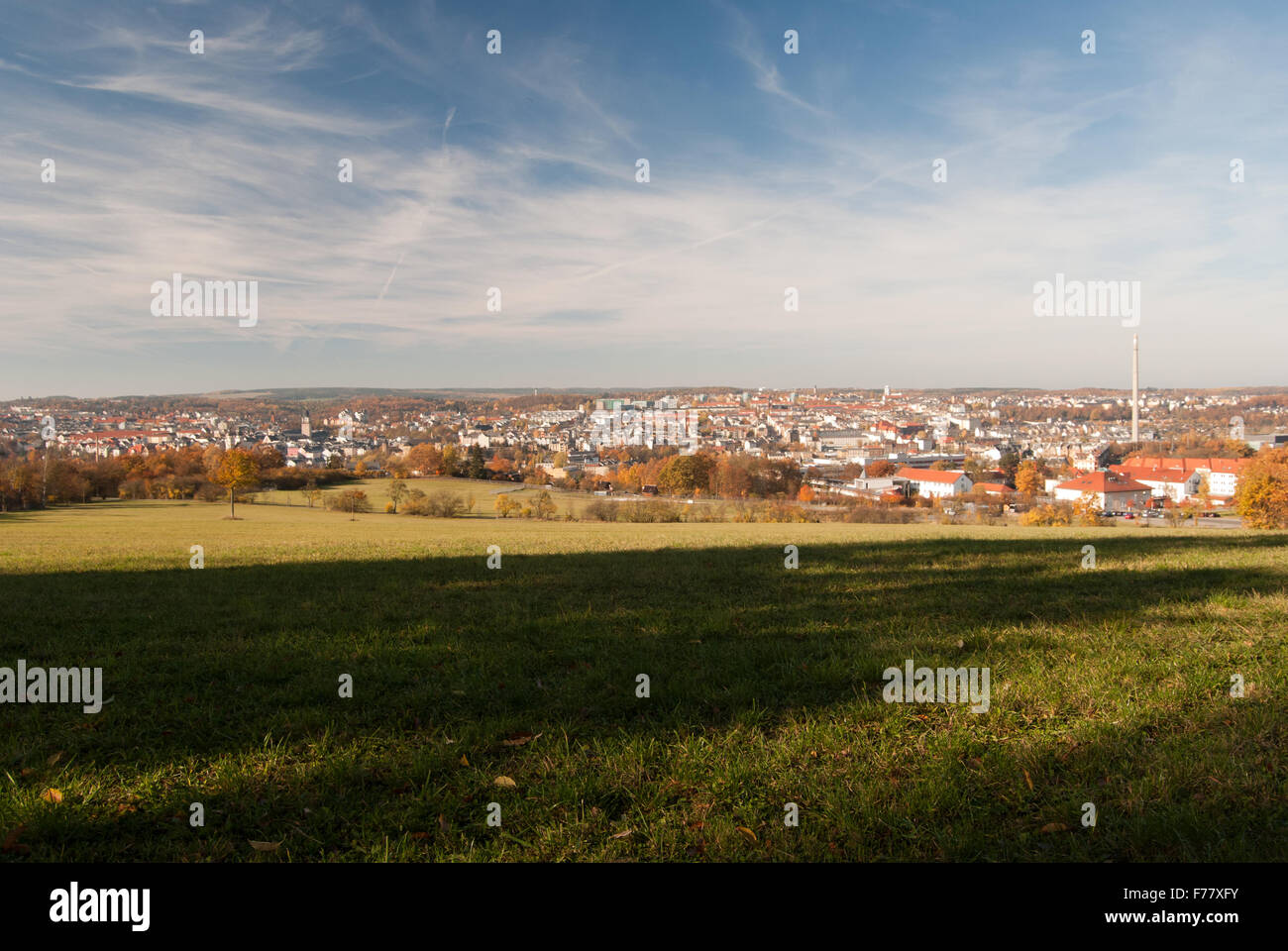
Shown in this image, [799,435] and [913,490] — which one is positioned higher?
[799,435]

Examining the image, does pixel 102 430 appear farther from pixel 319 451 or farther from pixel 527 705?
pixel 527 705

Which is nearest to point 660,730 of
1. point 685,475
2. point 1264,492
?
point 685,475

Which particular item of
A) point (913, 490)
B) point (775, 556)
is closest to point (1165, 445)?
point (913, 490)

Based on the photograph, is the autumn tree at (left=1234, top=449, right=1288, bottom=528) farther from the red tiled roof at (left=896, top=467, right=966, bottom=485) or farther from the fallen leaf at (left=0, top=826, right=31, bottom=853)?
the fallen leaf at (left=0, top=826, right=31, bottom=853)

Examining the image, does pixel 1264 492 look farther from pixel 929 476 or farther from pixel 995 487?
pixel 929 476

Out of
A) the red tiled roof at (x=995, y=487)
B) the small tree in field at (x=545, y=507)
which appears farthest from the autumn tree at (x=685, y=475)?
the red tiled roof at (x=995, y=487)
